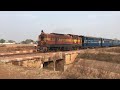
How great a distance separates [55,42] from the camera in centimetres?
3478

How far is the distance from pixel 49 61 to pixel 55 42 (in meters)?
7.53

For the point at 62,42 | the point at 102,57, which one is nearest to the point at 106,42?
the point at 102,57

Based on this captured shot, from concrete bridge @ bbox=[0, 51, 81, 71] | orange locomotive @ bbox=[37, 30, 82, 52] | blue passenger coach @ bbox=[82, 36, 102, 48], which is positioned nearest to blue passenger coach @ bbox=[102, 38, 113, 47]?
blue passenger coach @ bbox=[82, 36, 102, 48]

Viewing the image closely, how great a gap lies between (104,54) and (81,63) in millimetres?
5762

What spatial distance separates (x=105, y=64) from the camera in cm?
3272

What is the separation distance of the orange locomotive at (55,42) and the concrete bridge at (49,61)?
10.6 ft

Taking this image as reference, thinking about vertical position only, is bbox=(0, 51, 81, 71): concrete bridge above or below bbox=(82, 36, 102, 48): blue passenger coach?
below

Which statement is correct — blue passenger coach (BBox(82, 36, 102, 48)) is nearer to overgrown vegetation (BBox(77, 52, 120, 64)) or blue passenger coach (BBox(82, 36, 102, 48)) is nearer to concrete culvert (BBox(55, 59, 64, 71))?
overgrown vegetation (BBox(77, 52, 120, 64))

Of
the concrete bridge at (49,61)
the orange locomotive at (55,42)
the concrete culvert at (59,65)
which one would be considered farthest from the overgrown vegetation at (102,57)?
the concrete culvert at (59,65)

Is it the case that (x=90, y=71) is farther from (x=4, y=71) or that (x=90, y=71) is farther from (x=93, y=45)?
(x=93, y=45)

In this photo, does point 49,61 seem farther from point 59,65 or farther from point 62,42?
point 62,42

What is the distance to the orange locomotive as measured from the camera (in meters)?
32.7

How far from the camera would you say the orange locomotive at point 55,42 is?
32.7m
